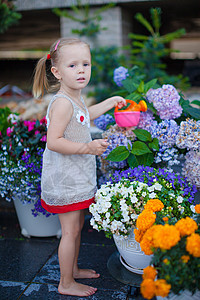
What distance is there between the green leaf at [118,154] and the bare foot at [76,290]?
0.81 m

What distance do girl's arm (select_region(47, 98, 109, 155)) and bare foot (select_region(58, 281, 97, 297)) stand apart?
85 cm

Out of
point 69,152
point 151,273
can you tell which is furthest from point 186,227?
point 69,152

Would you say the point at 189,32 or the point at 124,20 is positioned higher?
the point at 124,20

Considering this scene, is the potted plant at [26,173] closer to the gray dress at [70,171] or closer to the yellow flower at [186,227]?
the gray dress at [70,171]

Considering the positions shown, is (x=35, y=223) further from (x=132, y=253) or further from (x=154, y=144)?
(x=154, y=144)

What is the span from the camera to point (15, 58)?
26.6 ft

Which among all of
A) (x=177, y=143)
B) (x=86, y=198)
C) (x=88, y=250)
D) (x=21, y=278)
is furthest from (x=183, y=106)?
(x=21, y=278)

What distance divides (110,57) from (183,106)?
9.91 ft

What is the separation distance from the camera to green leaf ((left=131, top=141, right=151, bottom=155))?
2244 mm

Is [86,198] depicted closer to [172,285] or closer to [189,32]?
[172,285]

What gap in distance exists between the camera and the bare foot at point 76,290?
2.12 m

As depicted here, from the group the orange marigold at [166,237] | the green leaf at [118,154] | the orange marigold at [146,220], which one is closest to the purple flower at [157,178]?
the green leaf at [118,154]

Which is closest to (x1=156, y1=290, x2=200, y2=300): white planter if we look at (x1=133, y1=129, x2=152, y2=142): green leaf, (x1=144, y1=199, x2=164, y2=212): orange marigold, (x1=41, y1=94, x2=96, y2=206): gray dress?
(x1=144, y1=199, x2=164, y2=212): orange marigold

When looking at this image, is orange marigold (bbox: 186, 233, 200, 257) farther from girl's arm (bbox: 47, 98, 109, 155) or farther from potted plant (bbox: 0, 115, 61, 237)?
potted plant (bbox: 0, 115, 61, 237)
